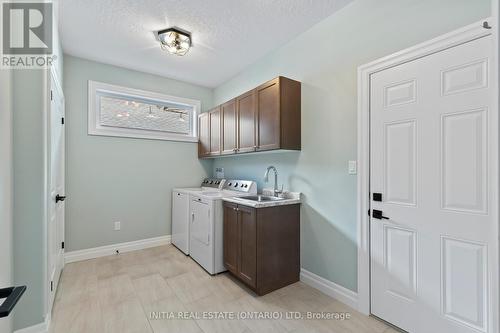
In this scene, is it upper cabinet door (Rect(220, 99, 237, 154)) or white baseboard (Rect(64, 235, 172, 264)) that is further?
upper cabinet door (Rect(220, 99, 237, 154))

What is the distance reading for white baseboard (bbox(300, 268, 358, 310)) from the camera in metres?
2.06

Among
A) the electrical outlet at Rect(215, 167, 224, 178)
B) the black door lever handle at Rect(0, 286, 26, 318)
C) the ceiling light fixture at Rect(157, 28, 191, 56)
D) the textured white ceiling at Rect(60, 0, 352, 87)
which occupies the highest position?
the textured white ceiling at Rect(60, 0, 352, 87)

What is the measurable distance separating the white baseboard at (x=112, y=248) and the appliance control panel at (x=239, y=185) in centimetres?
128

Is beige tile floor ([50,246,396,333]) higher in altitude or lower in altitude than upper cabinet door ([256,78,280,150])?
lower

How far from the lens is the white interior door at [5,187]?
1.47 metres

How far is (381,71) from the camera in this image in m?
1.90

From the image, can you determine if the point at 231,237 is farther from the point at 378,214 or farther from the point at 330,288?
the point at 378,214

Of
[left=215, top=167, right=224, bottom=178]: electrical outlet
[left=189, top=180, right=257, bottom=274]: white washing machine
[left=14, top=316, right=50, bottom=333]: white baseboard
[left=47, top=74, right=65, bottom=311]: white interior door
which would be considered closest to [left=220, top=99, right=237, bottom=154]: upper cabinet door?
[left=189, top=180, right=257, bottom=274]: white washing machine

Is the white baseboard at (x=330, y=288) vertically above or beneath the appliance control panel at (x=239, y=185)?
beneath

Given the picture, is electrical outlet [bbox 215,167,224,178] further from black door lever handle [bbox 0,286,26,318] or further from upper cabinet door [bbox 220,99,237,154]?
black door lever handle [bbox 0,286,26,318]

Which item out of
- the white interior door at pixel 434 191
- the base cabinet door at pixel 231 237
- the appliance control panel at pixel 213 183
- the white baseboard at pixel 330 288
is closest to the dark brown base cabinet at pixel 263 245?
the base cabinet door at pixel 231 237

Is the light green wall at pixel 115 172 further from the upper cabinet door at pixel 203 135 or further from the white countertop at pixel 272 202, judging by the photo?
the white countertop at pixel 272 202

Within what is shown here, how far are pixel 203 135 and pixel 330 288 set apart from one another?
2.80 metres

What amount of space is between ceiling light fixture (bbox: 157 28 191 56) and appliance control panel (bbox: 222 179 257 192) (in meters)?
1.75
